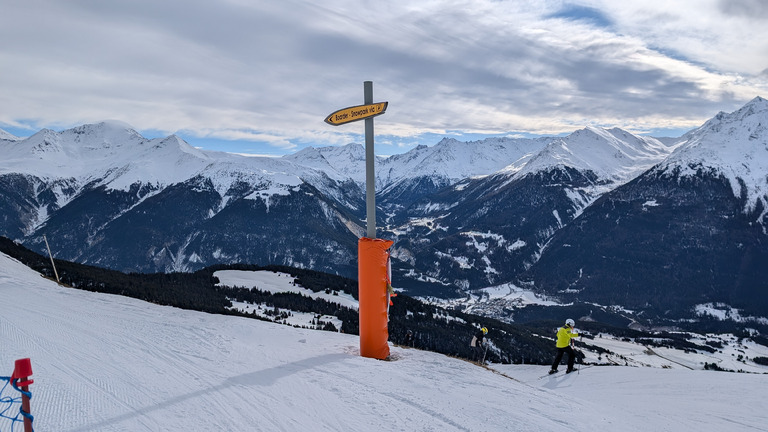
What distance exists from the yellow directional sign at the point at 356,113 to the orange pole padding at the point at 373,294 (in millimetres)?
3396

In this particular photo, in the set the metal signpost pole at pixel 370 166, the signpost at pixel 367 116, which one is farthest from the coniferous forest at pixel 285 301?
the signpost at pixel 367 116

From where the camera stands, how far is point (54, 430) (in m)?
5.81

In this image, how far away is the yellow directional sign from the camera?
480 inches

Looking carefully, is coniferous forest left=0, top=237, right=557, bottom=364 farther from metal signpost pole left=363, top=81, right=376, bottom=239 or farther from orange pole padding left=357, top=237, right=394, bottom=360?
metal signpost pole left=363, top=81, right=376, bottom=239

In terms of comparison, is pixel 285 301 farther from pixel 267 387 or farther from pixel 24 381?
pixel 24 381

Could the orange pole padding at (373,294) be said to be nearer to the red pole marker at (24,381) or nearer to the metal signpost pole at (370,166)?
the metal signpost pole at (370,166)

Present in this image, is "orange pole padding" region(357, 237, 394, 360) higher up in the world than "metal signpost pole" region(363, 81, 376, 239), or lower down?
lower down

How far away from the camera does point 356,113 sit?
12211mm

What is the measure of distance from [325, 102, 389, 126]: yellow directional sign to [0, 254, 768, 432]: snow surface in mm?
6487

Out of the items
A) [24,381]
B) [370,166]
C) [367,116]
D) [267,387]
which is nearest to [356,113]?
[367,116]

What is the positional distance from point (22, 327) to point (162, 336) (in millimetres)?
3034

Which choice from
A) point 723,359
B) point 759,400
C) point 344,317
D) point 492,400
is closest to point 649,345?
point 723,359

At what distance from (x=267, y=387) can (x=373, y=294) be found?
413 cm

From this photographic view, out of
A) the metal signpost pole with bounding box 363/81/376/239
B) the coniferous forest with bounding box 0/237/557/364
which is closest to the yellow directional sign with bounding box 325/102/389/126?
the metal signpost pole with bounding box 363/81/376/239
